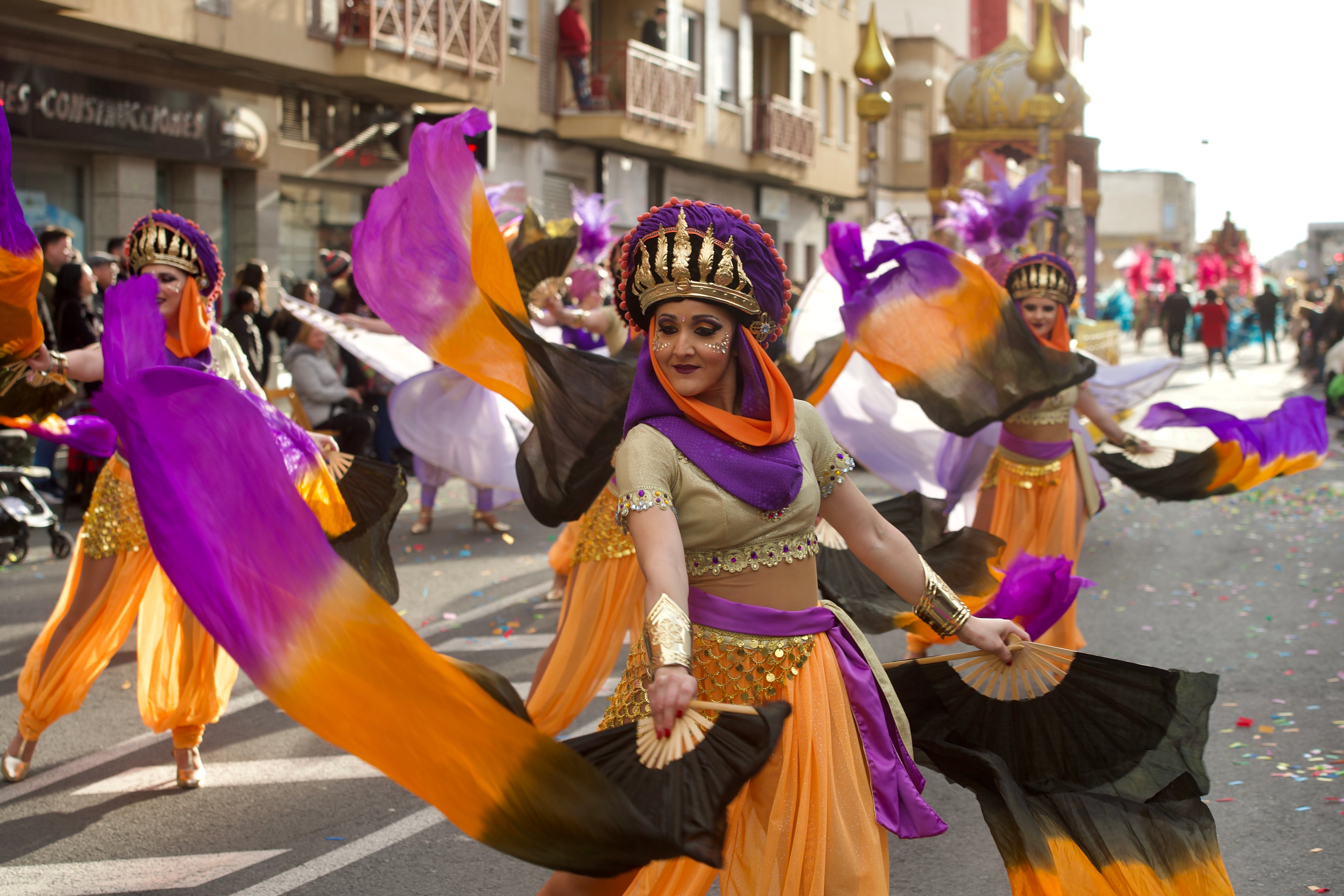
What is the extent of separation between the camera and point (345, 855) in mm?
4445

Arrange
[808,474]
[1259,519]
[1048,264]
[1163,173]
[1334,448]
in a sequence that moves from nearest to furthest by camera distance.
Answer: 1. [808,474]
2. [1048,264]
3. [1259,519]
4. [1334,448]
5. [1163,173]

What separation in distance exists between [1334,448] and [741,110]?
666 inches

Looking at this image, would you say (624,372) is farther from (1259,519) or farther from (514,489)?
(1259,519)

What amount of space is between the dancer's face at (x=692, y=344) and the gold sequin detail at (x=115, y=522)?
2.96m

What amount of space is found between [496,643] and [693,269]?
15.2 ft

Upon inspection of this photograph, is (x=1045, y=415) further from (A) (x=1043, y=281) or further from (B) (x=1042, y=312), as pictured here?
(A) (x=1043, y=281)

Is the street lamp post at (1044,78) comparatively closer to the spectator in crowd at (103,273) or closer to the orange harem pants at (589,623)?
the spectator in crowd at (103,273)

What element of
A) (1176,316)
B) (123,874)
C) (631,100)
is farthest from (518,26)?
(123,874)

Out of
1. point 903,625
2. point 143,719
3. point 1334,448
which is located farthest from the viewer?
point 1334,448

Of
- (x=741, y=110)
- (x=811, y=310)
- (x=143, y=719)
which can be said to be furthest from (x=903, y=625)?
(x=741, y=110)

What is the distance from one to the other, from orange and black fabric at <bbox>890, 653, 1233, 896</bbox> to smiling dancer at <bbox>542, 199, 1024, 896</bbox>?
213 millimetres

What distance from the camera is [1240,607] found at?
27.3 ft

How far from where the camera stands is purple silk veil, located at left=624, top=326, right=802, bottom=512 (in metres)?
3.11

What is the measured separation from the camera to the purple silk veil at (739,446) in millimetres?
3105
